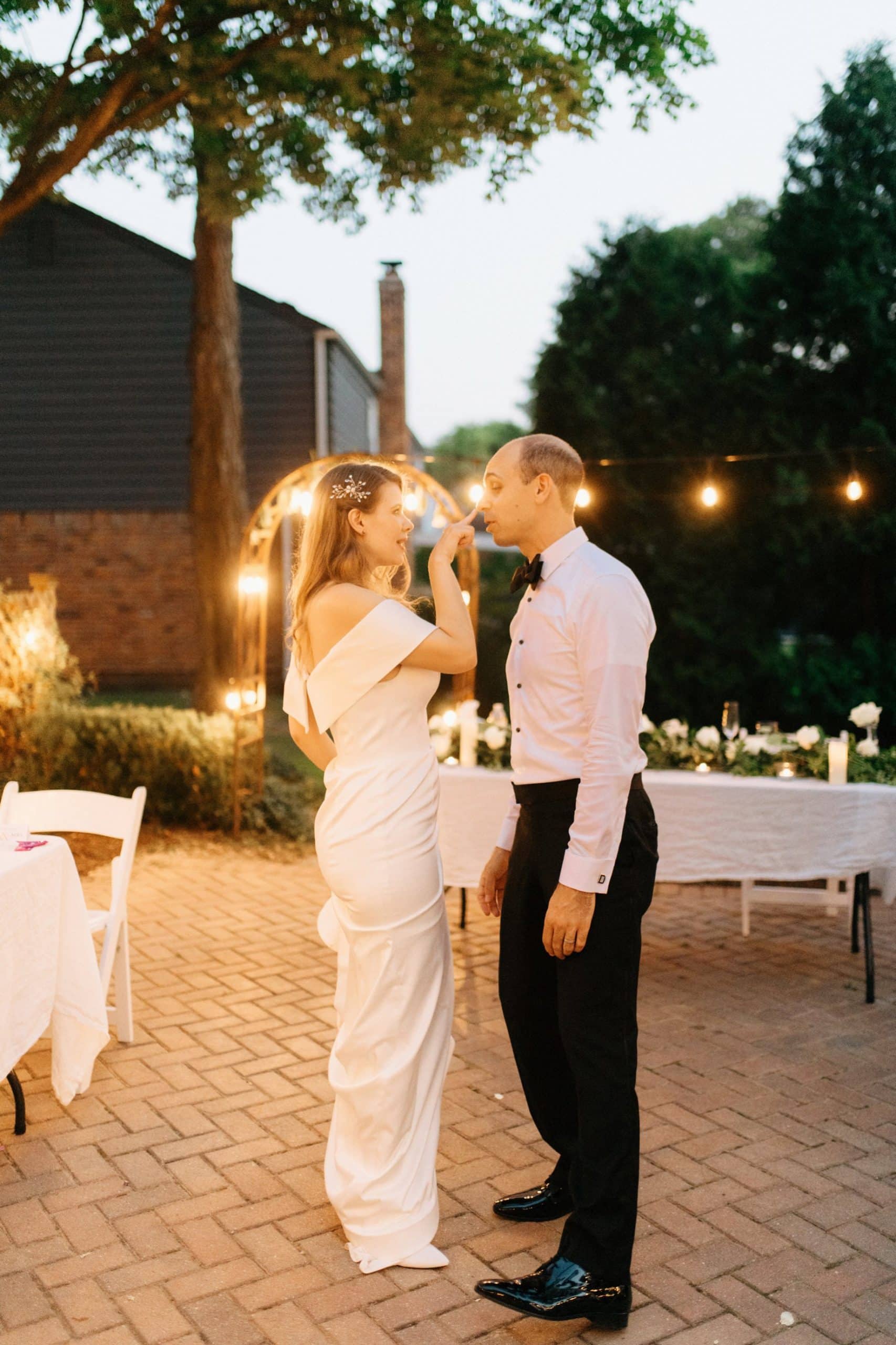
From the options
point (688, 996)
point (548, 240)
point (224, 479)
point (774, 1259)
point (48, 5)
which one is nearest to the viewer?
point (774, 1259)

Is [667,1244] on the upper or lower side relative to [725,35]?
lower

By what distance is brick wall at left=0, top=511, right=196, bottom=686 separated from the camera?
60.5 ft

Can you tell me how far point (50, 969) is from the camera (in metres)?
4.04

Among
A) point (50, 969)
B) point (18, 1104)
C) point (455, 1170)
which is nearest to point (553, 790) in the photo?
point (455, 1170)

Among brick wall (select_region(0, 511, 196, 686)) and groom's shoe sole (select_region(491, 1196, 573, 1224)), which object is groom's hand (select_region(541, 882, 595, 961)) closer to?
groom's shoe sole (select_region(491, 1196, 573, 1224))

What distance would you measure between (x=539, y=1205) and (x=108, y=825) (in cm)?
228

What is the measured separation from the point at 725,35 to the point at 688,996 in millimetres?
6397

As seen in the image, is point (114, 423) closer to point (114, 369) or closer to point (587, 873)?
point (114, 369)

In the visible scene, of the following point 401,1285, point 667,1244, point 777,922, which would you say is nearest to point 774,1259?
point 667,1244

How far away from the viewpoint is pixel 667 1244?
3256 mm

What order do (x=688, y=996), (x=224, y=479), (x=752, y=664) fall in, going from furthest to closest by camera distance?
(x=752, y=664) < (x=224, y=479) < (x=688, y=996)

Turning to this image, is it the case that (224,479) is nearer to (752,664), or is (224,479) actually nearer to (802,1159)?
(752,664)

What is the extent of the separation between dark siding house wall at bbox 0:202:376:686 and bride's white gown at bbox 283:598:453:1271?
14898 millimetres

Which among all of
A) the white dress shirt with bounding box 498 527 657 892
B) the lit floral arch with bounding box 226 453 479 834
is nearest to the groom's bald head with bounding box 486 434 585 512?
the white dress shirt with bounding box 498 527 657 892
